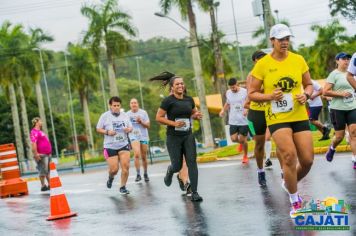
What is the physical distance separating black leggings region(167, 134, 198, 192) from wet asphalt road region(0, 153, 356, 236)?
434 mm

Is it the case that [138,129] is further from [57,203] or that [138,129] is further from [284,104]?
[284,104]

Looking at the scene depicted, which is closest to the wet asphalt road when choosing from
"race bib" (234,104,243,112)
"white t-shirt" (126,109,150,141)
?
"race bib" (234,104,243,112)

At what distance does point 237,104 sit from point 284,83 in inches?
289

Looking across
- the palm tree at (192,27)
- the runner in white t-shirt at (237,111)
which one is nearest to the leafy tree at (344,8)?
the palm tree at (192,27)

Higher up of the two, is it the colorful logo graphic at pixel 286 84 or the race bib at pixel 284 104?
the colorful logo graphic at pixel 286 84

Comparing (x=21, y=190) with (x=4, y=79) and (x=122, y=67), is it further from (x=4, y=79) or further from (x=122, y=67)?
(x=122, y=67)

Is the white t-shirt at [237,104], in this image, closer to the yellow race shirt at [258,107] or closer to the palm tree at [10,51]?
the yellow race shirt at [258,107]

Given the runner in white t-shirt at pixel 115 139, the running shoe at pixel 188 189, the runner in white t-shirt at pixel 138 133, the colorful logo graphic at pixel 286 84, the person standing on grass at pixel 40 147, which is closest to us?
the colorful logo graphic at pixel 286 84

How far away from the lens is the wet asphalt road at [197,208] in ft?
24.4

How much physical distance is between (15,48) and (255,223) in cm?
5655

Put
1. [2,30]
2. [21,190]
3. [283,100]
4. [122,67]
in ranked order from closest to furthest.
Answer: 1. [283,100]
2. [21,190]
3. [2,30]
4. [122,67]

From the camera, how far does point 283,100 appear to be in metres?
7.20

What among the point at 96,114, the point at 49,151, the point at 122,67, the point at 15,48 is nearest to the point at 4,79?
the point at 15,48

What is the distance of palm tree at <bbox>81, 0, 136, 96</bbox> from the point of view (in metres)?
53.4
